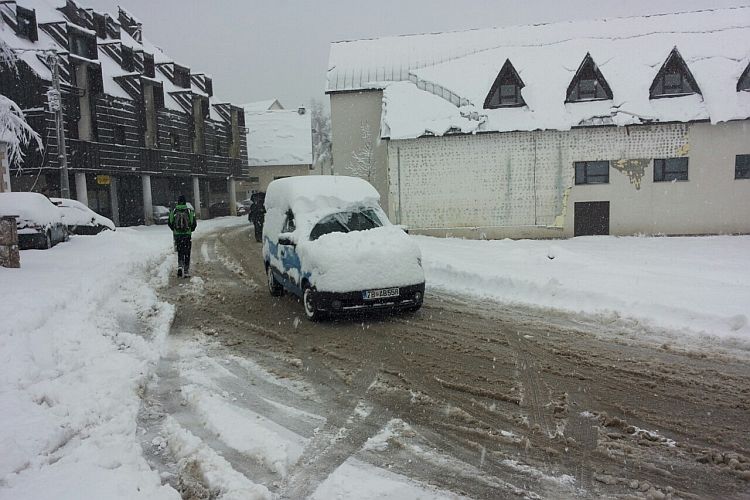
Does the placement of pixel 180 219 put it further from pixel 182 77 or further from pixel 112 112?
pixel 182 77

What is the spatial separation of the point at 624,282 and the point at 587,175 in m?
13.2

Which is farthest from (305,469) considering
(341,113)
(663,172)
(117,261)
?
(341,113)

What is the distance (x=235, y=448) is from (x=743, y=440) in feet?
12.8

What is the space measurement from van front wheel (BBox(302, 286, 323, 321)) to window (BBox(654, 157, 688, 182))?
1923 cm

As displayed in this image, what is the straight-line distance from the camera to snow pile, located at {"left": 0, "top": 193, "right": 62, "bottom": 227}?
52.6 feet

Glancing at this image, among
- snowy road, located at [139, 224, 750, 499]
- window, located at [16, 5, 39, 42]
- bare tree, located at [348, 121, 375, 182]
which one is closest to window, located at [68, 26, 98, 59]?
window, located at [16, 5, 39, 42]

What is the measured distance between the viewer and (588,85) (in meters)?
22.9

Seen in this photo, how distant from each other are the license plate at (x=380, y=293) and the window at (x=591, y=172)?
55.7ft

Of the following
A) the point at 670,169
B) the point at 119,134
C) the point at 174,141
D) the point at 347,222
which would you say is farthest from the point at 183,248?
the point at 174,141

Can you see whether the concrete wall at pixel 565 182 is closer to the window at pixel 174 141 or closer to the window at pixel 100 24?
the window at pixel 174 141

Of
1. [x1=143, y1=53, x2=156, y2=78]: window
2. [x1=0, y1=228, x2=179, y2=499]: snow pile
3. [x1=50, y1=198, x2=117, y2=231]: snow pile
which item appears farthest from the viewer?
[x1=143, y1=53, x2=156, y2=78]: window

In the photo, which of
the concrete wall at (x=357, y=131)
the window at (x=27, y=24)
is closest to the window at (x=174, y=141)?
the window at (x=27, y=24)

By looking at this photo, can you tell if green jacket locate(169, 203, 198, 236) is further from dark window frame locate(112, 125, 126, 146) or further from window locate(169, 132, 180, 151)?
window locate(169, 132, 180, 151)

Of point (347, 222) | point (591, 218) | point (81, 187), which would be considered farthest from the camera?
point (81, 187)
